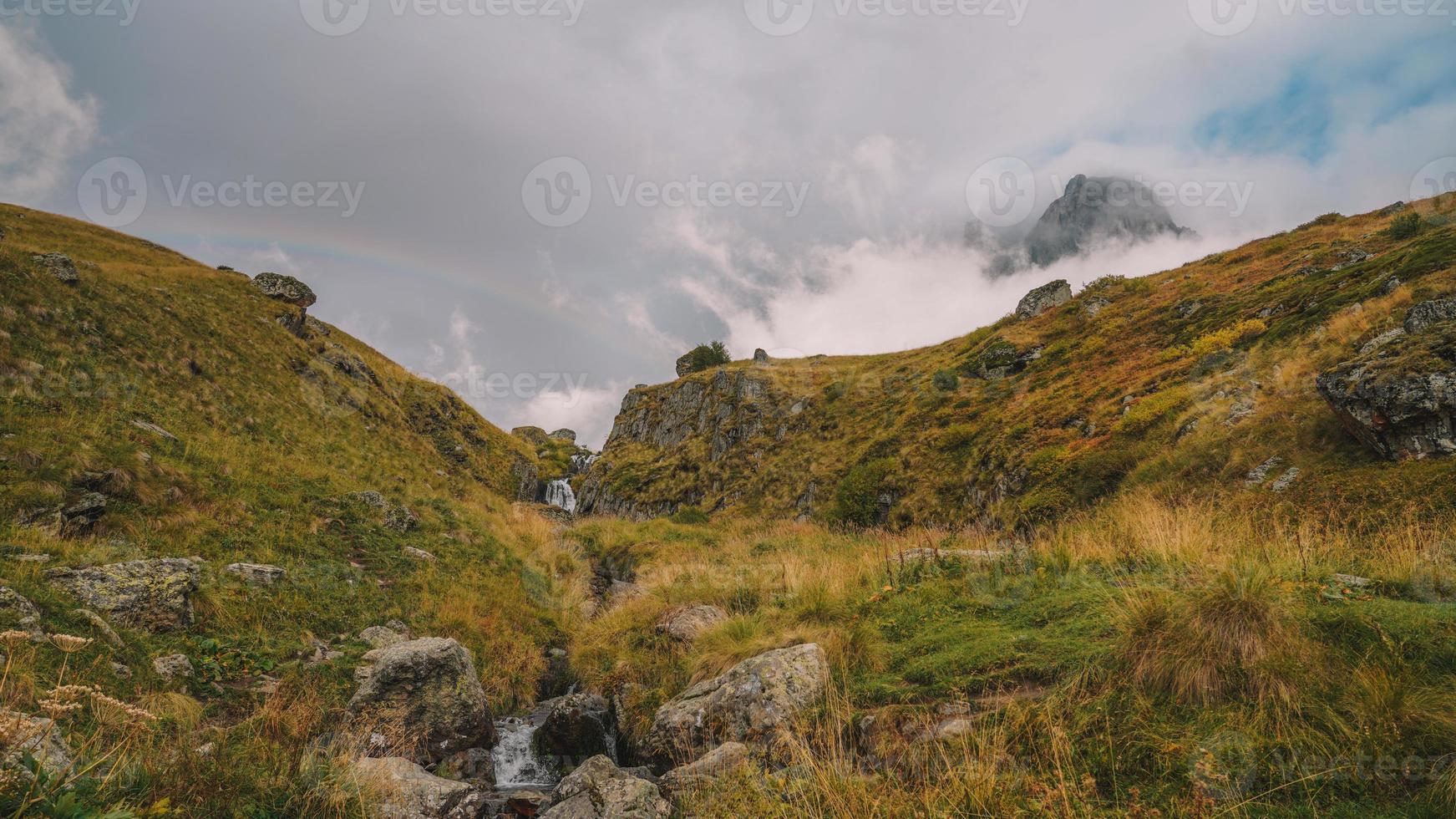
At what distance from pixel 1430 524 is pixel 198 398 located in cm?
3362

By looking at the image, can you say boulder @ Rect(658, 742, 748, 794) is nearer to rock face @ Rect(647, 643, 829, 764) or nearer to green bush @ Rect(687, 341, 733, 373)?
rock face @ Rect(647, 643, 829, 764)

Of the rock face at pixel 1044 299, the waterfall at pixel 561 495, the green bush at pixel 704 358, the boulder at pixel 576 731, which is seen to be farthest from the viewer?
the green bush at pixel 704 358

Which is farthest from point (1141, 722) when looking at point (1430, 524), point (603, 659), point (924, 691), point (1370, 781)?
point (603, 659)

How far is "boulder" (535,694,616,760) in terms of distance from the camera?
391 inches

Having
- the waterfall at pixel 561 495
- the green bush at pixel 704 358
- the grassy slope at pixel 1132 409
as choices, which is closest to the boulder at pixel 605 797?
the grassy slope at pixel 1132 409

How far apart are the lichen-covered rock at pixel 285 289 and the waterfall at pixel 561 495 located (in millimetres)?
32734

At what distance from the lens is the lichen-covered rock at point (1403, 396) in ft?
33.4

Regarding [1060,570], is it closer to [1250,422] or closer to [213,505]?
[1250,422]

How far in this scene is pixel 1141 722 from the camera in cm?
450

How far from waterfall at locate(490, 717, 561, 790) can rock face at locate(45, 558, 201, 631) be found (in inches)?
225

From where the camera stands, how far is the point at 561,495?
6756 cm

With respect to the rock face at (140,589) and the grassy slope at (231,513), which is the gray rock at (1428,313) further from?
the rock face at (140,589)

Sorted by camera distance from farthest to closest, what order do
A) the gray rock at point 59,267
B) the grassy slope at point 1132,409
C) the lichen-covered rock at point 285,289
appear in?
1. the lichen-covered rock at point 285,289
2. the gray rock at point 59,267
3. the grassy slope at point 1132,409

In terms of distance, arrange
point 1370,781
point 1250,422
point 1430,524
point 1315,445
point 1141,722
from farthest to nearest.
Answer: point 1250,422, point 1315,445, point 1430,524, point 1141,722, point 1370,781
